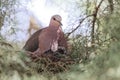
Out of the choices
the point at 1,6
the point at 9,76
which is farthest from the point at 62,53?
the point at 9,76

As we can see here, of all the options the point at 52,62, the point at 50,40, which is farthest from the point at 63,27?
the point at 52,62

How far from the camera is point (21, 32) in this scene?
2025mm

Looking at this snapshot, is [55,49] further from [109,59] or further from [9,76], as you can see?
[109,59]

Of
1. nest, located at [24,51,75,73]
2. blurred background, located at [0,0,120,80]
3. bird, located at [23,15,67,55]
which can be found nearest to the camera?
blurred background, located at [0,0,120,80]

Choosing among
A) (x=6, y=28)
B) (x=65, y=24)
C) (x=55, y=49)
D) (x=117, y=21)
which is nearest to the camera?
(x=117, y=21)

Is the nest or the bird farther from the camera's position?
the bird

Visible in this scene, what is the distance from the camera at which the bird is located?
1711 mm

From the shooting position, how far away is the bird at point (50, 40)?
171 centimetres

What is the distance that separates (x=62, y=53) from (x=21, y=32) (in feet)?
1.42

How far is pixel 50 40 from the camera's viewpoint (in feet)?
5.59

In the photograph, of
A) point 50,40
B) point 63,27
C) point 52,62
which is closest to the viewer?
point 52,62

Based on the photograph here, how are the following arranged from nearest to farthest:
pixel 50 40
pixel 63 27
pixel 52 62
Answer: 1. pixel 52 62
2. pixel 50 40
3. pixel 63 27

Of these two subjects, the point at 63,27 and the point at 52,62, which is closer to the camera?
the point at 52,62

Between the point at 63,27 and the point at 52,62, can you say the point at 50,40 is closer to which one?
the point at 63,27
